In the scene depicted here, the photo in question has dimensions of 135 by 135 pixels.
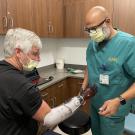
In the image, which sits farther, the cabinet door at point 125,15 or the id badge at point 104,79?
the cabinet door at point 125,15

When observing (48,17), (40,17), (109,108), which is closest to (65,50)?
(48,17)

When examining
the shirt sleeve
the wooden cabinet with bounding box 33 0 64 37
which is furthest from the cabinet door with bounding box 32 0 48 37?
the shirt sleeve

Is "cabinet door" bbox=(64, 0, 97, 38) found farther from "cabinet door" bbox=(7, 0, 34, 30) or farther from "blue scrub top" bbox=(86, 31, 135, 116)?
"blue scrub top" bbox=(86, 31, 135, 116)

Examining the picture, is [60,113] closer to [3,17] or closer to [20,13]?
[3,17]

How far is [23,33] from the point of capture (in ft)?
3.72

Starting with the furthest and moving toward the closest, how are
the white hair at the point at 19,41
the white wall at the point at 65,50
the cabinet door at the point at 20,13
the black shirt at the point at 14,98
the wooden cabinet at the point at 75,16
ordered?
the white wall at the point at 65,50
the wooden cabinet at the point at 75,16
the cabinet door at the point at 20,13
the white hair at the point at 19,41
the black shirt at the point at 14,98

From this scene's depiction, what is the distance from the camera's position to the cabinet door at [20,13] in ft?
6.63

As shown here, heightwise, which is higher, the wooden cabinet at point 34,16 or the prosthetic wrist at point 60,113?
the wooden cabinet at point 34,16

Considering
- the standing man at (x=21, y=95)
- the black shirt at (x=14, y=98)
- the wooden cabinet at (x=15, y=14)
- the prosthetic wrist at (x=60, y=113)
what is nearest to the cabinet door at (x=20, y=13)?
the wooden cabinet at (x=15, y=14)

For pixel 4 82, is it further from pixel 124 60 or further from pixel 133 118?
pixel 133 118

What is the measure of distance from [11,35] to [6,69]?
0.20 m

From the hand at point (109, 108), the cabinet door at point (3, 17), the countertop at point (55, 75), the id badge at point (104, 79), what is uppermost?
the cabinet door at point (3, 17)

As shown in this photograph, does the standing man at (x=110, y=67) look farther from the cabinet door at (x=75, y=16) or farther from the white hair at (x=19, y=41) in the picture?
the cabinet door at (x=75, y=16)

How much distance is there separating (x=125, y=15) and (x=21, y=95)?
2.01 meters
